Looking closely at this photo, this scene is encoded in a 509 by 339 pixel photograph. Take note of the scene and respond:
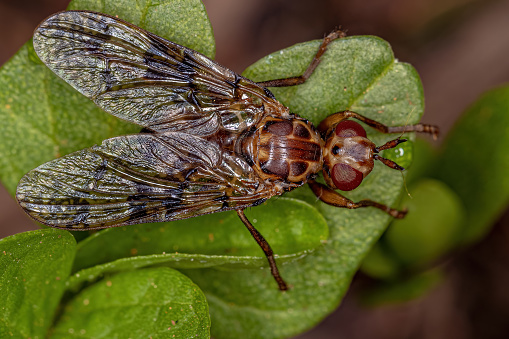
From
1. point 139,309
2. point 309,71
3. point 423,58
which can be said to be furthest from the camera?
point 423,58

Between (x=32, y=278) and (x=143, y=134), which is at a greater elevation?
(x=143, y=134)

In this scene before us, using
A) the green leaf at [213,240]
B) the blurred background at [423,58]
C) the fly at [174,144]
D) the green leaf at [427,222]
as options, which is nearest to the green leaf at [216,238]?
→ the green leaf at [213,240]

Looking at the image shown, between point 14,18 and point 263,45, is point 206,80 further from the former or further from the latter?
point 14,18

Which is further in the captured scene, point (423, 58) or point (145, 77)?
point (423, 58)

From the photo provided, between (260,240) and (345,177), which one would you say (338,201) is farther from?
(260,240)

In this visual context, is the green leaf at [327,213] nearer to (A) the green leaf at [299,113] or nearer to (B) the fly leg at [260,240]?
(A) the green leaf at [299,113]

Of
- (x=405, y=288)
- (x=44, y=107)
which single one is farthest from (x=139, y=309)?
(x=405, y=288)
